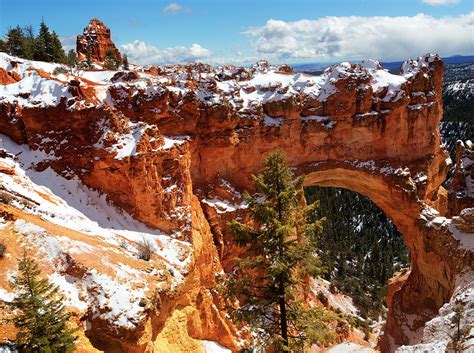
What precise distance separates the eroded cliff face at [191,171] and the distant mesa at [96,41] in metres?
29.5

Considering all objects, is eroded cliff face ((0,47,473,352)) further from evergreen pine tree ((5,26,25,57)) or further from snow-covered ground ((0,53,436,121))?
evergreen pine tree ((5,26,25,57))

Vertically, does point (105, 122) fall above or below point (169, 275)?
above

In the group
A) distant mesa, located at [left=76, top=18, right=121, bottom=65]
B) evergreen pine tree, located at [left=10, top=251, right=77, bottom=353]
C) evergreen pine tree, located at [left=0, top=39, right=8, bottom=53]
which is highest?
distant mesa, located at [left=76, top=18, right=121, bottom=65]

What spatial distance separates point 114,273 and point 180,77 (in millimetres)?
19412

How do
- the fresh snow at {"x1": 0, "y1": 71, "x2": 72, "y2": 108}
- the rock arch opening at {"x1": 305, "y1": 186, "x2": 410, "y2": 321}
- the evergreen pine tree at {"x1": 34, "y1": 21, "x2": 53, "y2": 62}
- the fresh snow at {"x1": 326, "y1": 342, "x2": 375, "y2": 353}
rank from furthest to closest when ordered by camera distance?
1. the rock arch opening at {"x1": 305, "y1": 186, "x2": 410, "y2": 321}
2. the evergreen pine tree at {"x1": 34, "y1": 21, "x2": 53, "y2": 62}
3. the fresh snow at {"x1": 326, "y1": 342, "x2": 375, "y2": 353}
4. the fresh snow at {"x1": 0, "y1": 71, "x2": 72, "y2": 108}

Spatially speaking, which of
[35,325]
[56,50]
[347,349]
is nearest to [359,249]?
[347,349]

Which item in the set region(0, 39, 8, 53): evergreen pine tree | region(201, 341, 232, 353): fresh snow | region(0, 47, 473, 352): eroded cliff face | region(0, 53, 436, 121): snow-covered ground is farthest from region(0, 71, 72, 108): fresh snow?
region(0, 39, 8, 53): evergreen pine tree

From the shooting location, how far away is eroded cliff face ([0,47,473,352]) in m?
16.1

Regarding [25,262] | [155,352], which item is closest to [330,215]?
[155,352]

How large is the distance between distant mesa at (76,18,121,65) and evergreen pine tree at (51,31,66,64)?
22.6 ft

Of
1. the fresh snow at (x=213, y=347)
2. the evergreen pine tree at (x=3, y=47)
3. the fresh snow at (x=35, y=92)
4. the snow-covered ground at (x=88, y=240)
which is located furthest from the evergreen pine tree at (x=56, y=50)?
the fresh snow at (x=213, y=347)

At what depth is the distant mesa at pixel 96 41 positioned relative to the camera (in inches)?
2331

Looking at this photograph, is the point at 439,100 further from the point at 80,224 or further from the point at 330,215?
the point at 330,215

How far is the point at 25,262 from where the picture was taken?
34.5ft
